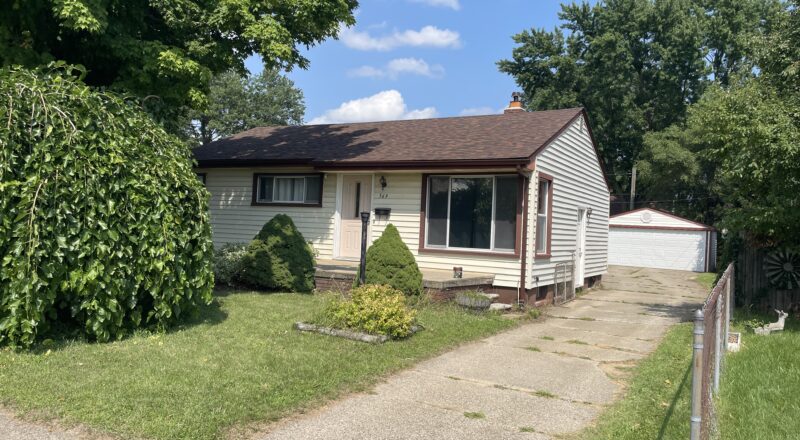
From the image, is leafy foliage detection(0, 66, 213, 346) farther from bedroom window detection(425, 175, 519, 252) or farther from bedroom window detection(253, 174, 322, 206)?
bedroom window detection(253, 174, 322, 206)

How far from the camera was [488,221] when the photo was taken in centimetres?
1213

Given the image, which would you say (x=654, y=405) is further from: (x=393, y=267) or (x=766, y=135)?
(x=766, y=135)

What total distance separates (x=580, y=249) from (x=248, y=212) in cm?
889

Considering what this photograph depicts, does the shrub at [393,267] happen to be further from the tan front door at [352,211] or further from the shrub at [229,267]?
the tan front door at [352,211]

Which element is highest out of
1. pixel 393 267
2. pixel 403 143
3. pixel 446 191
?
pixel 403 143

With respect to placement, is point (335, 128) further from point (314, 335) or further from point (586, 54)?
point (586, 54)

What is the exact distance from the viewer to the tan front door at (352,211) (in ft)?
45.2

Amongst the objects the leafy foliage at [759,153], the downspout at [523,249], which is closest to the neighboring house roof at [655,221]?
the leafy foliage at [759,153]

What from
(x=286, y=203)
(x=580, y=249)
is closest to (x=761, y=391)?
(x=580, y=249)

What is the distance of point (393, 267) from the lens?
1033 centimetres

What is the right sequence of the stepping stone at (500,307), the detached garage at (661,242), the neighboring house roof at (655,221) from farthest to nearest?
1. the neighboring house roof at (655,221)
2. the detached garage at (661,242)
3. the stepping stone at (500,307)

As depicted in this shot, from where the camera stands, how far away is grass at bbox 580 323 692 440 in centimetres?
479

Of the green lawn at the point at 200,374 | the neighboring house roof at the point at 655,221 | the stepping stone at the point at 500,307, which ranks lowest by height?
the green lawn at the point at 200,374

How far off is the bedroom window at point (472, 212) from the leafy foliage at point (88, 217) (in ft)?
19.4
